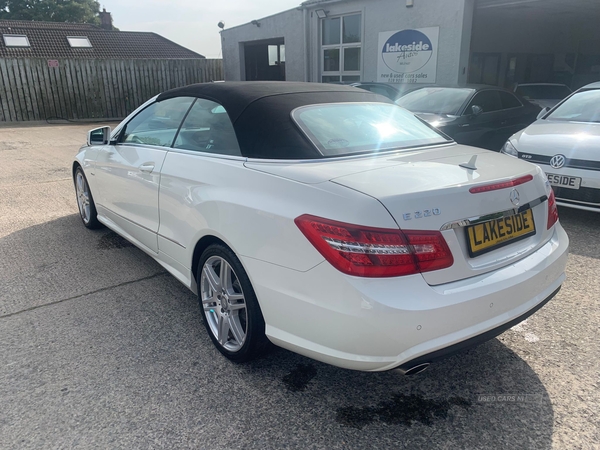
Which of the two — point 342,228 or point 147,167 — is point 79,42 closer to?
point 147,167

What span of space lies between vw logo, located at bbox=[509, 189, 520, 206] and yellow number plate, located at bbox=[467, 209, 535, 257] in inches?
2.7

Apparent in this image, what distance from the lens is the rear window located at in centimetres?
270

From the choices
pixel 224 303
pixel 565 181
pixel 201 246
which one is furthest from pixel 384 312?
pixel 565 181

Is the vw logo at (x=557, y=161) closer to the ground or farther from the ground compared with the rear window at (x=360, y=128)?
closer to the ground

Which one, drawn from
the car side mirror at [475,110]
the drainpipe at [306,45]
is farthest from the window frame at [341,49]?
the car side mirror at [475,110]

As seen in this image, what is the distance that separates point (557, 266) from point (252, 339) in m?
1.64

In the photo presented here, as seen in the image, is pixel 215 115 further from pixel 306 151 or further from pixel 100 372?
pixel 100 372

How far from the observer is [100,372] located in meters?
2.62

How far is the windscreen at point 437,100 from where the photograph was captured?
7586 mm

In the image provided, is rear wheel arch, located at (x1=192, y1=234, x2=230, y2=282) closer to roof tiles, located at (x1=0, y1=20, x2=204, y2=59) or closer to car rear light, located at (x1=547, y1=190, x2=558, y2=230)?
car rear light, located at (x1=547, y1=190, x2=558, y2=230)

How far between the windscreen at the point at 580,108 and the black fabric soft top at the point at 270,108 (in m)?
3.92

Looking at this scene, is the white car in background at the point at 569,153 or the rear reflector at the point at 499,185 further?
the white car in background at the point at 569,153

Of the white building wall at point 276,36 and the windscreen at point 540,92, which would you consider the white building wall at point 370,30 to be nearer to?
the white building wall at point 276,36

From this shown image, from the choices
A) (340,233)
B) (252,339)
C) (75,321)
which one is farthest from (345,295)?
(75,321)
